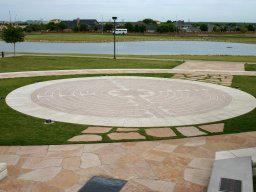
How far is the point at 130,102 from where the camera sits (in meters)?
13.9

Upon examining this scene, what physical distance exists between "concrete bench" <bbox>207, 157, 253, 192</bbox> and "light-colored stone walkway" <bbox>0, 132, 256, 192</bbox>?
0.82 feet

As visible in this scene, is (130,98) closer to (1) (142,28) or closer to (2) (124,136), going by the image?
(2) (124,136)

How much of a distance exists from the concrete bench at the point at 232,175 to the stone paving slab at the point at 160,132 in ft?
8.03

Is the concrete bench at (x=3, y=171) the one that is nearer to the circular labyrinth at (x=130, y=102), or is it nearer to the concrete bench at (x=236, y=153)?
the circular labyrinth at (x=130, y=102)

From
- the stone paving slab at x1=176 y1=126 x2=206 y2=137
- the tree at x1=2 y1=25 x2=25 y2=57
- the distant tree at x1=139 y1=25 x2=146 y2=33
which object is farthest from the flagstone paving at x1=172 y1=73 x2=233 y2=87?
the distant tree at x1=139 y1=25 x2=146 y2=33

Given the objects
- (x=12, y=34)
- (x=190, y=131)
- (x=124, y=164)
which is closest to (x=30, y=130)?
(x=124, y=164)

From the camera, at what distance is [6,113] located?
1205 centimetres

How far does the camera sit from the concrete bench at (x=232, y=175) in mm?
6180

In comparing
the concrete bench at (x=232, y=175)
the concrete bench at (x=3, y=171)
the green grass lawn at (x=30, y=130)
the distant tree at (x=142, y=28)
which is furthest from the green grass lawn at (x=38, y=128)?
the distant tree at (x=142, y=28)

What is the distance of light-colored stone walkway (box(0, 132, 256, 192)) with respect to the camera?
6.52 m

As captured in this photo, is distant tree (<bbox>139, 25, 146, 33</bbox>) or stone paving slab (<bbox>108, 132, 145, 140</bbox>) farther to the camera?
distant tree (<bbox>139, 25, 146, 33</bbox>)

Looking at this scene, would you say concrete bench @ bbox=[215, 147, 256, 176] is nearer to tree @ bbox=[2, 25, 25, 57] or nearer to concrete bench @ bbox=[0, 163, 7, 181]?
concrete bench @ bbox=[0, 163, 7, 181]

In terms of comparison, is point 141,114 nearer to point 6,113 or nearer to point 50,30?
point 6,113

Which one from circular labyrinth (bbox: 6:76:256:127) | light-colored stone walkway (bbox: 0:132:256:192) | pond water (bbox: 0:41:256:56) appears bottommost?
light-colored stone walkway (bbox: 0:132:256:192)
